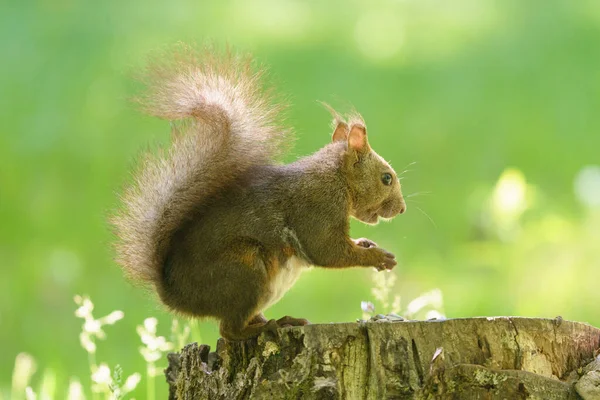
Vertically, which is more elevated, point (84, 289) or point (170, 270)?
point (84, 289)

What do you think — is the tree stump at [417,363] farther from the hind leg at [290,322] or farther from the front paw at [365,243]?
the front paw at [365,243]

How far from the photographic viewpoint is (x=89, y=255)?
3.87 m

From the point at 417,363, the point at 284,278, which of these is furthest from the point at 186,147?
the point at 417,363

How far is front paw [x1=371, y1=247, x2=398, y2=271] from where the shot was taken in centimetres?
221

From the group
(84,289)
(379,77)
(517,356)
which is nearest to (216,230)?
(517,356)

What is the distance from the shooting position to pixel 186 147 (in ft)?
7.16

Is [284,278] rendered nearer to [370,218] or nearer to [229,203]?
[229,203]

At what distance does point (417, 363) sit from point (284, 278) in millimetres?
442

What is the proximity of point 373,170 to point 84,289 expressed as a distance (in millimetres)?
1883

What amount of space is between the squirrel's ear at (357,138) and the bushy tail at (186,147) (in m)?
0.19

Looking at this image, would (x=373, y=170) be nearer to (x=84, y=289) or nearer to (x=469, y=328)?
(x=469, y=328)

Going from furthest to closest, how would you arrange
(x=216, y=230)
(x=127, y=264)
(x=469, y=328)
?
(x=127, y=264) < (x=216, y=230) < (x=469, y=328)

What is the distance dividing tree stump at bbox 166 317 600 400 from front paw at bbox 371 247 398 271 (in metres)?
0.34

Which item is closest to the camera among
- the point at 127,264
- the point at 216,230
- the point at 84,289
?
the point at 216,230
